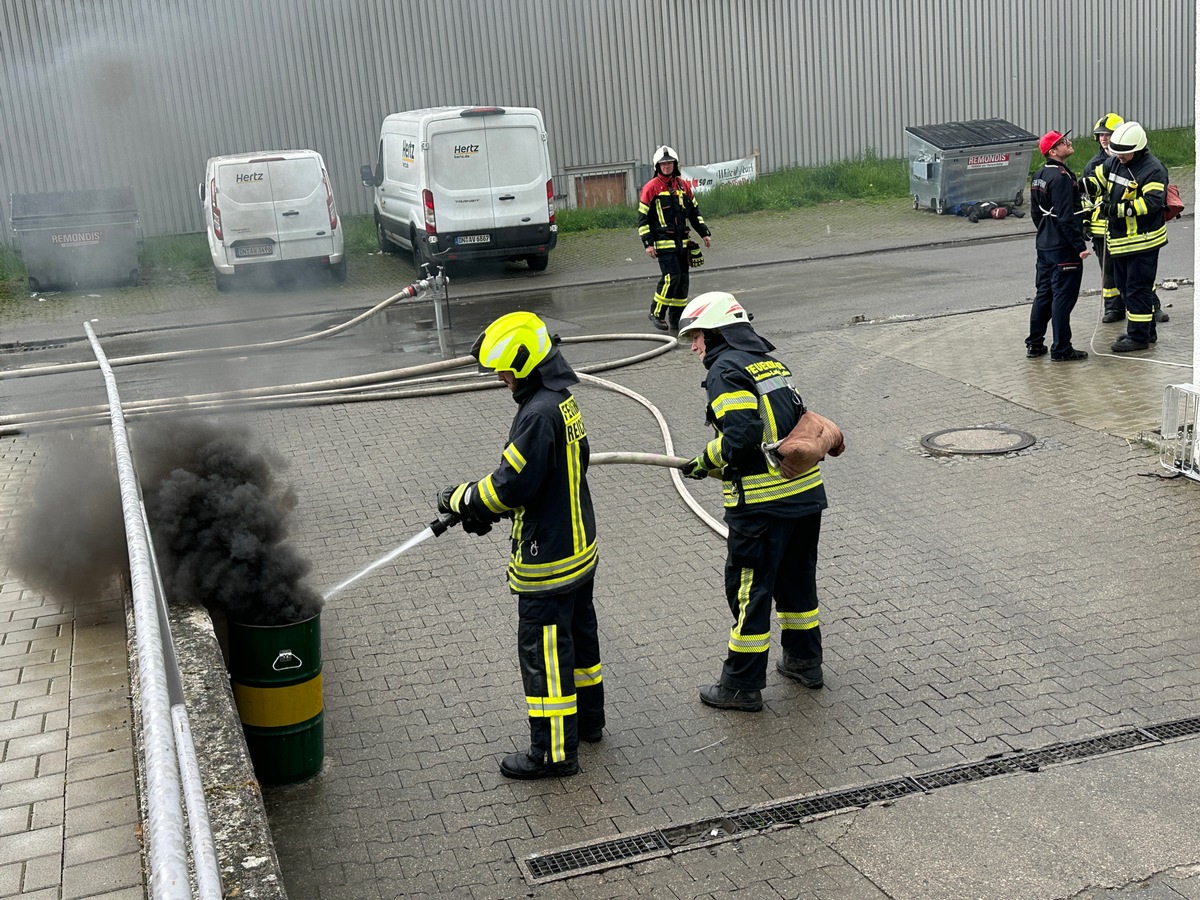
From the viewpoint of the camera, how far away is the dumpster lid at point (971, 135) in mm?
22281

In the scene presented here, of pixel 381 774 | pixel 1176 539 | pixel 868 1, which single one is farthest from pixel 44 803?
pixel 868 1

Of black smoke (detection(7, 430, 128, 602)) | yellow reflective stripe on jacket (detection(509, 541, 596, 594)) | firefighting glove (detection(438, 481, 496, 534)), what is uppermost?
firefighting glove (detection(438, 481, 496, 534))

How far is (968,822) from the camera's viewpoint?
4.48m

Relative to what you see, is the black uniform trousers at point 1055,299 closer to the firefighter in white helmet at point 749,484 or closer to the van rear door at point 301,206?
the firefighter in white helmet at point 749,484

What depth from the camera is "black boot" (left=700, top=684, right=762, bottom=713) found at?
5.42 metres

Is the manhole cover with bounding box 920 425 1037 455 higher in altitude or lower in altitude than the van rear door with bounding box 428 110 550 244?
lower

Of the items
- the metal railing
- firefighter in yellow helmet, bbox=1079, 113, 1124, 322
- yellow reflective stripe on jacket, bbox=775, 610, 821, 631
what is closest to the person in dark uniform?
firefighter in yellow helmet, bbox=1079, 113, 1124, 322

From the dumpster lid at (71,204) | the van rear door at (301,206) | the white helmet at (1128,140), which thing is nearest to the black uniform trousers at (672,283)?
the white helmet at (1128,140)

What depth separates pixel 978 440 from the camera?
9.02 m

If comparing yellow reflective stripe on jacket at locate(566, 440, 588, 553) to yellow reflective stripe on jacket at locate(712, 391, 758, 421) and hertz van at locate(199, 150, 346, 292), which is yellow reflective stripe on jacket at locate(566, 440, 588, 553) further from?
hertz van at locate(199, 150, 346, 292)

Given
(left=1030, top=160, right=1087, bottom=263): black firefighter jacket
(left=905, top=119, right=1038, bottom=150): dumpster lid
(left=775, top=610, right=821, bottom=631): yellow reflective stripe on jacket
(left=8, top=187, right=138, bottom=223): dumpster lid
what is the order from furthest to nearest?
(left=905, top=119, right=1038, bottom=150): dumpster lid → (left=8, top=187, right=138, bottom=223): dumpster lid → (left=1030, top=160, right=1087, bottom=263): black firefighter jacket → (left=775, top=610, right=821, bottom=631): yellow reflective stripe on jacket

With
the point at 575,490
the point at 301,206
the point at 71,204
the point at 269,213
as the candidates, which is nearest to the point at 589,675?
the point at 575,490

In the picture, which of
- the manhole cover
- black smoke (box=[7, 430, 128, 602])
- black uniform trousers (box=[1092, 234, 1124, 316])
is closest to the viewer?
black smoke (box=[7, 430, 128, 602])

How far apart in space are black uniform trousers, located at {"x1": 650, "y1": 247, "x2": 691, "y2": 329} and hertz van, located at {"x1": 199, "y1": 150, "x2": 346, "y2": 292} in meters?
6.85
